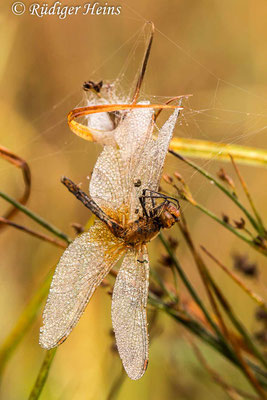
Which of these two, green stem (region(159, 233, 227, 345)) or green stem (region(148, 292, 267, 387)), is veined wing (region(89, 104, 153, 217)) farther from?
green stem (region(148, 292, 267, 387))

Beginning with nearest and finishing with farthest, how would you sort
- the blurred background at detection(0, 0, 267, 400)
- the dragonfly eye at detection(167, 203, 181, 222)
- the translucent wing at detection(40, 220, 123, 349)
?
the translucent wing at detection(40, 220, 123, 349) → the dragonfly eye at detection(167, 203, 181, 222) → the blurred background at detection(0, 0, 267, 400)

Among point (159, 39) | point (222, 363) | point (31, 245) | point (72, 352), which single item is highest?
point (159, 39)

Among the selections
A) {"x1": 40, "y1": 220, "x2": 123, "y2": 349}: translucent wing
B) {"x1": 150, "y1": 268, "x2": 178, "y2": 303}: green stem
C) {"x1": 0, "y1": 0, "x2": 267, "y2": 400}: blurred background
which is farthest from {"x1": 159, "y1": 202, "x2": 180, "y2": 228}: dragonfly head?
{"x1": 0, "y1": 0, "x2": 267, "y2": 400}: blurred background

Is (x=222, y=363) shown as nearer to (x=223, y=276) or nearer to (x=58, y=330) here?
(x=223, y=276)

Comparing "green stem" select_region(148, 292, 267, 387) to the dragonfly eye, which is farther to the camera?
"green stem" select_region(148, 292, 267, 387)

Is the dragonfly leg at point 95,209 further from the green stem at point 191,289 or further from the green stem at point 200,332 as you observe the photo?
the green stem at point 200,332

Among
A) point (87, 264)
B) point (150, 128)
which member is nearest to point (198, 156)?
point (150, 128)

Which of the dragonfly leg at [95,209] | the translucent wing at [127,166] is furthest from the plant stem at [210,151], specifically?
the dragonfly leg at [95,209]
